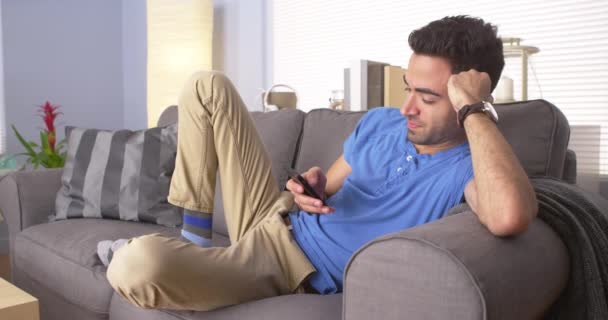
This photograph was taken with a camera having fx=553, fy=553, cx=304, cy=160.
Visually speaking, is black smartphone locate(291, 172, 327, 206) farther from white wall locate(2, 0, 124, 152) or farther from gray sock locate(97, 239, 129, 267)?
white wall locate(2, 0, 124, 152)

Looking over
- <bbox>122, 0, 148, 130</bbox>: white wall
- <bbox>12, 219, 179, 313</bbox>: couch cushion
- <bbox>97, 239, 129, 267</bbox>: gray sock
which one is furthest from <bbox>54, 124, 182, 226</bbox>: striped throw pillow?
<bbox>122, 0, 148, 130</bbox>: white wall

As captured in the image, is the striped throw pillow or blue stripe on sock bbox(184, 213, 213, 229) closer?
blue stripe on sock bbox(184, 213, 213, 229)

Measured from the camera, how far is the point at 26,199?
216cm

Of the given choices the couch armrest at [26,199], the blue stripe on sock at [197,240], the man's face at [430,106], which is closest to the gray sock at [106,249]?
the blue stripe on sock at [197,240]

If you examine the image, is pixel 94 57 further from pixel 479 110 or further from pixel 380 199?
pixel 479 110

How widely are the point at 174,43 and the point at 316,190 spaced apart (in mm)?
2167

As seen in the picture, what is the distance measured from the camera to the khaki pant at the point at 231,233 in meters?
1.18

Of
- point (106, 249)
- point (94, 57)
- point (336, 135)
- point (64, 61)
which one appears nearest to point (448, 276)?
point (336, 135)

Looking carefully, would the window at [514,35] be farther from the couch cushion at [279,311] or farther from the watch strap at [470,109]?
the couch cushion at [279,311]

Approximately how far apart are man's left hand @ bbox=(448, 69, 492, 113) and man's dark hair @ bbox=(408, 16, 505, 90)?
35mm

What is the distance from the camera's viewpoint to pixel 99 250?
1677mm

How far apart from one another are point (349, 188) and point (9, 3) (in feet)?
10.3

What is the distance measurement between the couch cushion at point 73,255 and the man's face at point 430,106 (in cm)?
97

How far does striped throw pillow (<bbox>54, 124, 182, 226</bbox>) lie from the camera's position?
2.07 m
